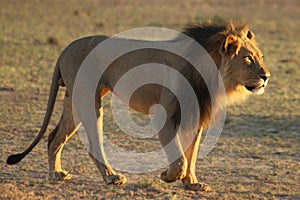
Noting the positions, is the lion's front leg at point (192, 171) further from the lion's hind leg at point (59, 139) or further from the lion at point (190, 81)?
the lion's hind leg at point (59, 139)

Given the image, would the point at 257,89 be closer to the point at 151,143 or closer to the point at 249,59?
the point at 249,59

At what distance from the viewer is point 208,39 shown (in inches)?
236

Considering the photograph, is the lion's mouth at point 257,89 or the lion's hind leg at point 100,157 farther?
the lion's hind leg at point 100,157

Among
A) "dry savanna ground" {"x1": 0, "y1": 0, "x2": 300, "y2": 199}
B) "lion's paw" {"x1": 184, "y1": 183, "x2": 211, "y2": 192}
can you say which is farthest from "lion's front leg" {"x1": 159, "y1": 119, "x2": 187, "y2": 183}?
"lion's paw" {"x1": 184, "y1": 183, "x2": 211, "y2": 192}

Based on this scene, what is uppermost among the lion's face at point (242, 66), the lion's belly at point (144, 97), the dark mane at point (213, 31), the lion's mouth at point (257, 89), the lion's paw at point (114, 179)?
the dark mane at point (213, 31)

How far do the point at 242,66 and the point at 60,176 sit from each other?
6.83 ft

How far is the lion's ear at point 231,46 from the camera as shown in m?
5.84

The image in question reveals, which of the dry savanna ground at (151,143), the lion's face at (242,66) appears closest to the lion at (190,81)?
the lion's face at (242,66)

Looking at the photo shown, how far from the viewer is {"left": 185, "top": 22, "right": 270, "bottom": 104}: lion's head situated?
229 inches

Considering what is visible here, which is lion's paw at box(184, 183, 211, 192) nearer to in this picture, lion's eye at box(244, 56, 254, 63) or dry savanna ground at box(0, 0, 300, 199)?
dry savanna ground at box(0, 0, 300, 199)

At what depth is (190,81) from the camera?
233 inches

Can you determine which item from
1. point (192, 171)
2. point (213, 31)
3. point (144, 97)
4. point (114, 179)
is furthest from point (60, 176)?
point (213, 31)

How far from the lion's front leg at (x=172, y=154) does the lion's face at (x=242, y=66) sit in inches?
25.6

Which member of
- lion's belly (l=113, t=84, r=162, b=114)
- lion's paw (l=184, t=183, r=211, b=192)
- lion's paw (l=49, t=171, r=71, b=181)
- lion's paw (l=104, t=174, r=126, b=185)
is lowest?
lion's paw (l=49, t=171, r=71, b=181)
